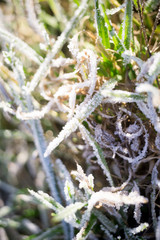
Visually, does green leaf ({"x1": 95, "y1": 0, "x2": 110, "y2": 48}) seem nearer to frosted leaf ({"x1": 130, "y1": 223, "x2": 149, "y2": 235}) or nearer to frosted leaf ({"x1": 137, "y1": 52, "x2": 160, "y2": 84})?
frosted leaf ({"x1": 137, "y1": 52, "x2": 160, "y2": 84})

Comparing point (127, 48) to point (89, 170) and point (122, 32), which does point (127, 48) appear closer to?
point (122, 32)

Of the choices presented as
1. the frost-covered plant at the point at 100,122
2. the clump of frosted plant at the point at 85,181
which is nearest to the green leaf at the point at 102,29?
the frost-covered plant at the point at 100,122

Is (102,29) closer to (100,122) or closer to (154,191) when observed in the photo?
(100,122)

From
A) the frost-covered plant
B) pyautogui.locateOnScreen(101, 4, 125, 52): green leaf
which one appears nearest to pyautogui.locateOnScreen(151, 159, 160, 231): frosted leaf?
the frost-covered plant

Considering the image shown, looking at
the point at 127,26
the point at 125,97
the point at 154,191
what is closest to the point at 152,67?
the point at 125,97

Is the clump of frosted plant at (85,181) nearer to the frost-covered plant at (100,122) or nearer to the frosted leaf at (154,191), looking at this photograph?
the frost-covered plant at (100,122)
